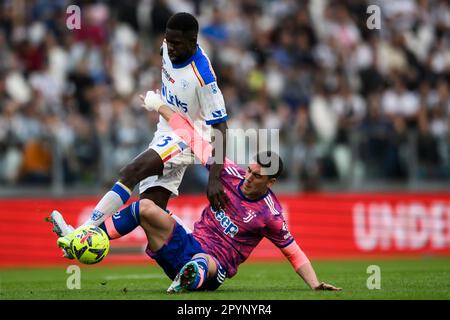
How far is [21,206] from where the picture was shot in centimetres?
1941

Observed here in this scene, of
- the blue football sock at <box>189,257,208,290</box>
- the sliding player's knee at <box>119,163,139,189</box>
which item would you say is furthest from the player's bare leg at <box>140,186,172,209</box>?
the blue football sock at <box>189,257,208,290</box>

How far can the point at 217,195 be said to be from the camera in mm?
10375

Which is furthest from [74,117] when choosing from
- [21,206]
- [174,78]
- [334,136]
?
[174,78]

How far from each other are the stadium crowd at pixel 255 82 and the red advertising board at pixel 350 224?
0.53 metres

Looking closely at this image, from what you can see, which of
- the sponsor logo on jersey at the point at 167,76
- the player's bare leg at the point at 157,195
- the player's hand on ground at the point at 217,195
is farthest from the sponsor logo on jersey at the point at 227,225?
the sponsor logo on jersey at the point at 167,76

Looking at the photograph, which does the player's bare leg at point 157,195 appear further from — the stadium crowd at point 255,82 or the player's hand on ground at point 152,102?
the stadium crowd at point 255,82

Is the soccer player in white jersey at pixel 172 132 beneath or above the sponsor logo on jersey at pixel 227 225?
above

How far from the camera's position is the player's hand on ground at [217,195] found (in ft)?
34.1

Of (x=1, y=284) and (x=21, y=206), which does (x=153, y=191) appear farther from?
(x=21, y=206)

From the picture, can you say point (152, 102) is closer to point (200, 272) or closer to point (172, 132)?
point (172, 132)

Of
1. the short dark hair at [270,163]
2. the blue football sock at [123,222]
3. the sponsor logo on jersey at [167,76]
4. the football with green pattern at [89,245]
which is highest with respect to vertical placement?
the sponsor logo on jersey at [167,76]

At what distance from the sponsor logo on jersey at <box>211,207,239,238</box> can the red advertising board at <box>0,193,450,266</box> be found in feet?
30.5
